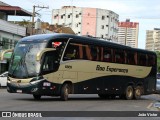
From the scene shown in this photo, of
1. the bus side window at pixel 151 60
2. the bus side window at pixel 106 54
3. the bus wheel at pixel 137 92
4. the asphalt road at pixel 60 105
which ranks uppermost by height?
the bus side window at pixel 106 54

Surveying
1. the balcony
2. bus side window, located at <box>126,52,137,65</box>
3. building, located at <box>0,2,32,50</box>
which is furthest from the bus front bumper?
the balcony

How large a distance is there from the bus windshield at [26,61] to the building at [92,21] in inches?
3635

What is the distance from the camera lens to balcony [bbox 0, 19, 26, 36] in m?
47.7

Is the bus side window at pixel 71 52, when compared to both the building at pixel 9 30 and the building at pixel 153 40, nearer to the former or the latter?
the building at pixel 9 30

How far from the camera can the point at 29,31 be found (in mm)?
57656

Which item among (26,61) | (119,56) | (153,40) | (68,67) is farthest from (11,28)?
(153,40)

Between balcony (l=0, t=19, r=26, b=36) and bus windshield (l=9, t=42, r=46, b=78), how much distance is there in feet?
77.3

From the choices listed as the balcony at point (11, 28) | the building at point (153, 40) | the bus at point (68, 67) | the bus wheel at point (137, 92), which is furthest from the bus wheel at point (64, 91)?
the building at point (153, 40)

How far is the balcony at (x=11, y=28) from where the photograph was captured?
47.7 meters

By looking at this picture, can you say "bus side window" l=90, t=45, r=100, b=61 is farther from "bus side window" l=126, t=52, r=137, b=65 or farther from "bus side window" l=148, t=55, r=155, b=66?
"bus side window" l=148, t=55, r=155, b=66

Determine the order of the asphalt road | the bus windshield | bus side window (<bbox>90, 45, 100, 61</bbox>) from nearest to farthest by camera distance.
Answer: the asphalt road
the bus windshield
bus side window (<bbox>90, 45, 100, 61</bbox>)

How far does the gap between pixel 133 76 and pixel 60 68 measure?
331 inches

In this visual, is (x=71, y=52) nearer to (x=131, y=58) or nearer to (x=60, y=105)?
(x=60, y=105)

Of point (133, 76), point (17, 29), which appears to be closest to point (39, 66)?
point (133, 76)
